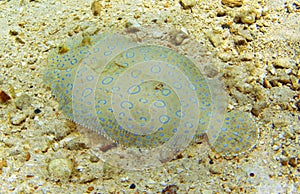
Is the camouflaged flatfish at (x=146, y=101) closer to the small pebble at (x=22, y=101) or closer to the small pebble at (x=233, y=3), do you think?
the small pebble at (x=22, y=101)

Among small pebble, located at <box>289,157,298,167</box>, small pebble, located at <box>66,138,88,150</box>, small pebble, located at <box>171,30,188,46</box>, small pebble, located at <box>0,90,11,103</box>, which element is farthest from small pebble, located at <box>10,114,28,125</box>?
small pebble, located at <box>289,157,298,167</box>

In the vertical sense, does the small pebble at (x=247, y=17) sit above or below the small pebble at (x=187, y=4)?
below

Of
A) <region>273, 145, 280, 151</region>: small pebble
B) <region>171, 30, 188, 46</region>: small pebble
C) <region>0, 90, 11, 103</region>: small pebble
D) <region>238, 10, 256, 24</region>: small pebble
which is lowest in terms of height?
<region>273, 145, 280, 151</region>: small pebble

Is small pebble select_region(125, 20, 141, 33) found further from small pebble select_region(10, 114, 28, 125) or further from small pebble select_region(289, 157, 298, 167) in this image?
small pebble select_region(289, 157, 298, 167)

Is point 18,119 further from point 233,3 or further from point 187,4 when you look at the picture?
point 233,3

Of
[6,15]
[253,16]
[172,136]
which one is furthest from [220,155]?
[6,15]

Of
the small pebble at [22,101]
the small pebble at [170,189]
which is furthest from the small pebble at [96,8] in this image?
the small pebble at [170,189]

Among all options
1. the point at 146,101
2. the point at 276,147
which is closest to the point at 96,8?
the point at 146,101

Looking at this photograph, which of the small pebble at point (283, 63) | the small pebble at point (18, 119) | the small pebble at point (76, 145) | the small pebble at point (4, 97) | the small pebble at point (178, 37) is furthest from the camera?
the small pebble at point (178, 37)

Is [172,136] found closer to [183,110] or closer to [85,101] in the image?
[183,110]

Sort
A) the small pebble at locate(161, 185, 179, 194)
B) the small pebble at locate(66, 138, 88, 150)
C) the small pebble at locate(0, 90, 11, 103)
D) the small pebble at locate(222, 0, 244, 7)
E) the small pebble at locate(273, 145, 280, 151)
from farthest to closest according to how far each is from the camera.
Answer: the small pebble at locate(222, 0, 244, 7) → the small pebble at locate(0, 90, 11, 103) → the small pebble at locate(66, 138, 88, 150) → the small pebble at locate(273, 145, 280, 151) → the small pebble at locate(161, 185, 179, 194)

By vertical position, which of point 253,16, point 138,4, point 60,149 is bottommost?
point 60,149
